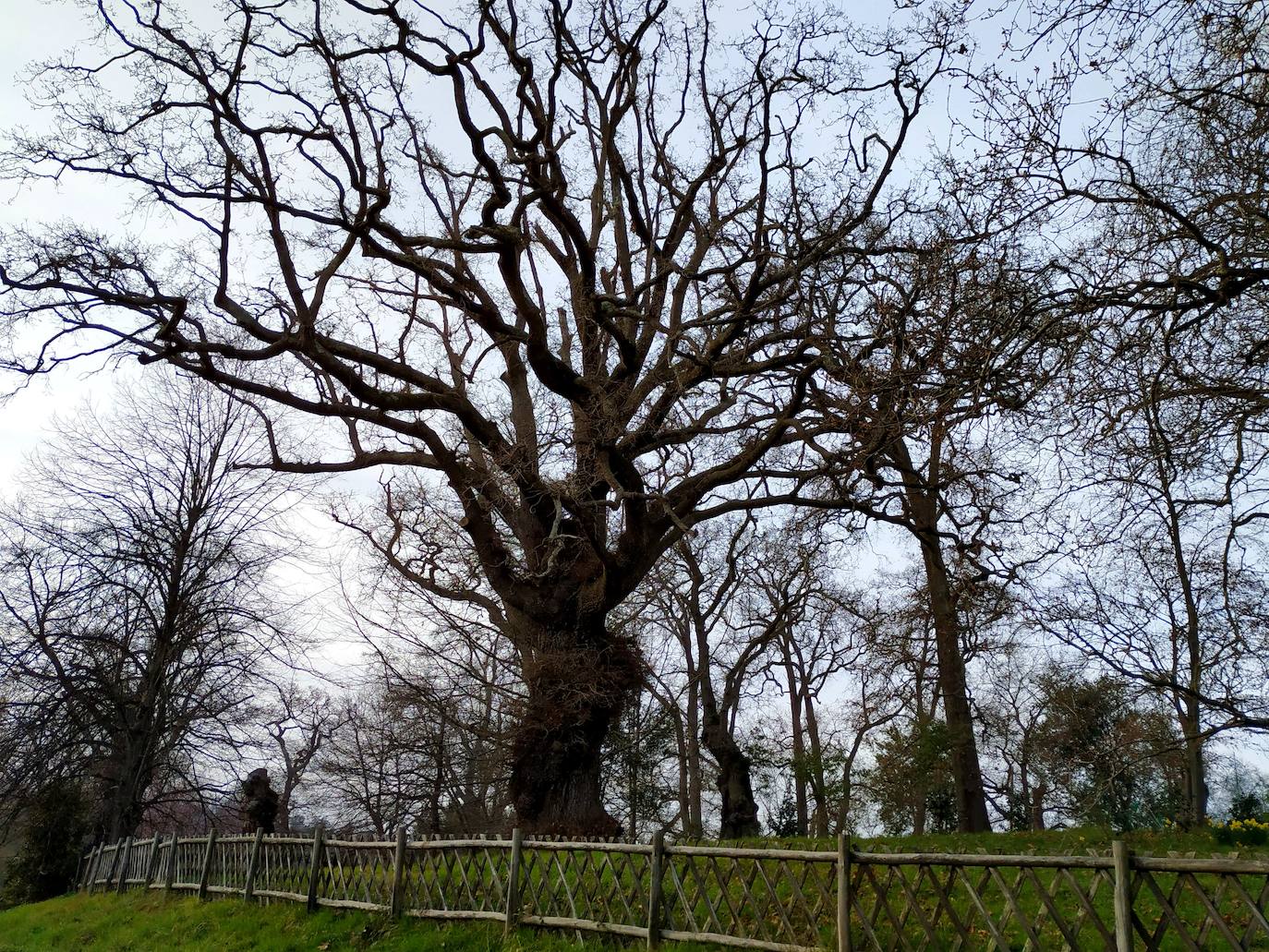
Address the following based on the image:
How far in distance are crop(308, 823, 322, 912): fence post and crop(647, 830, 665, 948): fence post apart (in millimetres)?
5651

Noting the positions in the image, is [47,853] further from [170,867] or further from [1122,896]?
[1122,896]

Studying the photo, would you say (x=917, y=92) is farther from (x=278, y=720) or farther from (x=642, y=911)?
(x=278, y=720)

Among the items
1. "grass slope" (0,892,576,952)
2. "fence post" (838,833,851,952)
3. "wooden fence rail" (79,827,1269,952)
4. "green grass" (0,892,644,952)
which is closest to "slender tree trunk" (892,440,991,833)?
"wooden fence rail" (79,827,1269,952)

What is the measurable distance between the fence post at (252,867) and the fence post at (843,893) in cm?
974

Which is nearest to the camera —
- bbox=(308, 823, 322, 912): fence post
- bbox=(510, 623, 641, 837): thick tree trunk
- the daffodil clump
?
the daffodil clump

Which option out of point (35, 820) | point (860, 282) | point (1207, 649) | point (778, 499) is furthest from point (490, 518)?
point (35, 820)

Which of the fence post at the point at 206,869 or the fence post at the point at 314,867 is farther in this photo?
the fence post at the point at 206,869

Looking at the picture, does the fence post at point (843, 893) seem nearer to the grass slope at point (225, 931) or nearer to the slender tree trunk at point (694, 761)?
the grass slope at point (225, 931)

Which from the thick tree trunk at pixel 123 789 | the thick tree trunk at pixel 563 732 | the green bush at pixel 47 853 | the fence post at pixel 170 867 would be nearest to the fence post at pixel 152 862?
the fence post at pixel 170 867

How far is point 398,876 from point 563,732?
10.7ft

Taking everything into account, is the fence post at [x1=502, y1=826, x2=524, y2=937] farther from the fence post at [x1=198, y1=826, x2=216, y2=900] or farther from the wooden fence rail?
the fence post at [x1=198, y1=826, x2=216, y2=900]

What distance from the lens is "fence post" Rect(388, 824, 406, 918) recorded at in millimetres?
10023

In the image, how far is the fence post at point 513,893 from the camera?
28.4ft

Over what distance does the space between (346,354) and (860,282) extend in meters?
7.76
